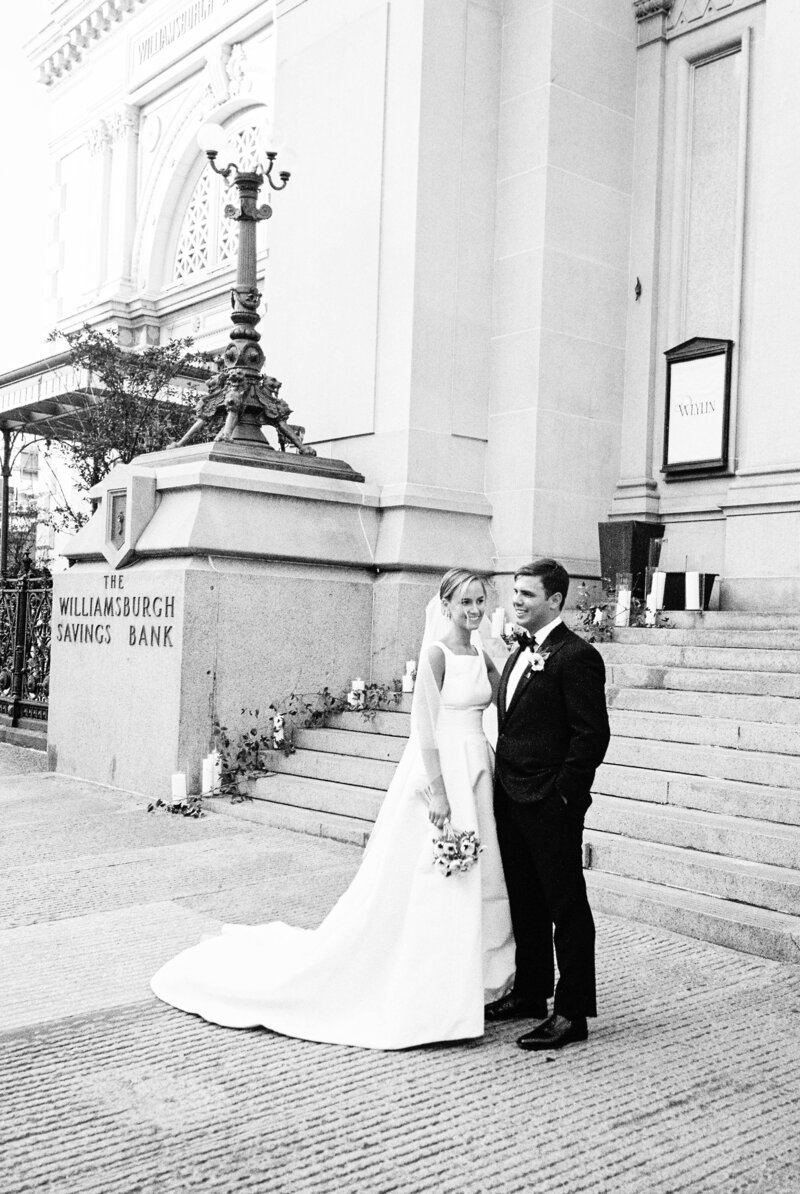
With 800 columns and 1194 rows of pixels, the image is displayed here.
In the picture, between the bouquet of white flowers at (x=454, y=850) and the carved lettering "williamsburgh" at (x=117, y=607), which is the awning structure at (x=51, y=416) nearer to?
the carved lettering "williamsburgh" at (x=117, y=607)

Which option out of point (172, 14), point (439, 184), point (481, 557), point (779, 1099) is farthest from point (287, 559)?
point (172, 14)

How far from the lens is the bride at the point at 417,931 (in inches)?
185

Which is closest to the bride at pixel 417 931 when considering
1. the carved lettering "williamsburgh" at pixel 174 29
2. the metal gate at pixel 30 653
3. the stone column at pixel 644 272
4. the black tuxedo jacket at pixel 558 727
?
the black tuxedo jacket at pixel 558 727

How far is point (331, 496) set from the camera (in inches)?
450

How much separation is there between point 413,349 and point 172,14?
22817mm

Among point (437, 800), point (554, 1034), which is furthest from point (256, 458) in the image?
point (554, 1034)

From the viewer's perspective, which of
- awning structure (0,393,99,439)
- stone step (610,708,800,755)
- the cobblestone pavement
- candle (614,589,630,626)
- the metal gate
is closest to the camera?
the cobblestone pavement

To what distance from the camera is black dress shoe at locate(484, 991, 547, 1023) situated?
498 cm

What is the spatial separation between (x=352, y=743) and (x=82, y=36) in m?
30.2

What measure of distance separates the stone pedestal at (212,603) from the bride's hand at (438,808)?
5.47 metres

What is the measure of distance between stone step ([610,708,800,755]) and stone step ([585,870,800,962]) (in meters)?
1.53

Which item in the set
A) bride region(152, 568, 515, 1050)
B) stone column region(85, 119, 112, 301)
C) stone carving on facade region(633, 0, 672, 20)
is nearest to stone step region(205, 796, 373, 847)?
bride region(152, 568, 515, 1050)

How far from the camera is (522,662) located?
16.2ft

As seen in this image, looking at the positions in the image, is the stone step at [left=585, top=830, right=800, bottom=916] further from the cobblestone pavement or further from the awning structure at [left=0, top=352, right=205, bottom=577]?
the awning structure at [left=0, top=352, right=205, bottom=577]
